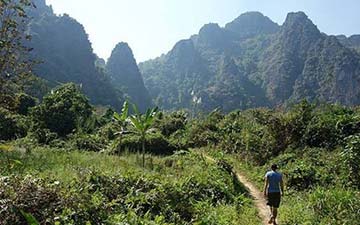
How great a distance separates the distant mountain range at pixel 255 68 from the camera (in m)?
92.6

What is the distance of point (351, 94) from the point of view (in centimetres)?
8675

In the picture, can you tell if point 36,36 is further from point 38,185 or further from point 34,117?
point 38,185

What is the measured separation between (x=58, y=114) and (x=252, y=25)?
152 meters

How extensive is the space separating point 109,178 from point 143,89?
115 metres

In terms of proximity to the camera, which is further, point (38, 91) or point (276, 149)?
point (38, 91)

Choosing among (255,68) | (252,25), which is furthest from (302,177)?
(252,25)

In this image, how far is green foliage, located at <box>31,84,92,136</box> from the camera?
115ft

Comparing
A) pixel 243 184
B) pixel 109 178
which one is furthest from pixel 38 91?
pixel 109 178

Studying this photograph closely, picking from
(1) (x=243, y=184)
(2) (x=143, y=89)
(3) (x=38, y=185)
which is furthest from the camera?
(2) (x=143, y=89)

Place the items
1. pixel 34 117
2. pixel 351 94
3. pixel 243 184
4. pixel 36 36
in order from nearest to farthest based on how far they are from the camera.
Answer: pixel 243 184 → pixel 34 117 → pixel 351 94 → pixel 36 36

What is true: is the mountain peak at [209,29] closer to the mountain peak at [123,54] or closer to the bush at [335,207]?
the mountain peak at [123,54]

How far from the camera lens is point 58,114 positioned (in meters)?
35.2

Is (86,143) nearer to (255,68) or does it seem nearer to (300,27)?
(300,27)

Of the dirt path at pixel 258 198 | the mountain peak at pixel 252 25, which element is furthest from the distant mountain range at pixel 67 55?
the mountain peak at pixel 252 25
